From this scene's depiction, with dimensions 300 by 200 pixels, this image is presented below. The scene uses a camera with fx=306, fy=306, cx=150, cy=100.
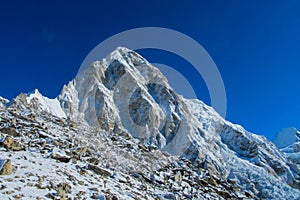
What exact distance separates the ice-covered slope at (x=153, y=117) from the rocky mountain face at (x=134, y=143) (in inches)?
12.2

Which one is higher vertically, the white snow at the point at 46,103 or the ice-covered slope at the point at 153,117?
the ice-covered slope at the point at 153,117

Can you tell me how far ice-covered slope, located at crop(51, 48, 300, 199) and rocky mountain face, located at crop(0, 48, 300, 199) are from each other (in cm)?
31

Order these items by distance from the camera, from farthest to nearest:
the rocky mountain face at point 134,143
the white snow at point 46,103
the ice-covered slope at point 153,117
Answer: the ice-covered slope at point 153,117
the white snow at point 46,103
the rocky mountain face at point 134,143

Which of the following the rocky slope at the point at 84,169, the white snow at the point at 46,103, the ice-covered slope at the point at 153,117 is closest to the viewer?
the rocky slope at the point at 84,169

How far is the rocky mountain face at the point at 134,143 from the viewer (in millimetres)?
21266

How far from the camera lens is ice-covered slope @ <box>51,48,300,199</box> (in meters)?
85.2

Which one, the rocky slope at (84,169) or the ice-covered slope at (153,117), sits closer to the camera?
the rocky slope at (84,169)

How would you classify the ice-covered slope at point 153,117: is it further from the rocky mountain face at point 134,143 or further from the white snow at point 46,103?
the white snow at point 46,103

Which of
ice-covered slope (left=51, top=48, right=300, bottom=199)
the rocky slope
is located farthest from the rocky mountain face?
ice-covered slope (left=51, top=48, right=300, bottom=199)

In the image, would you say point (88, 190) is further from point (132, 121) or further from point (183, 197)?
point (132, 121)

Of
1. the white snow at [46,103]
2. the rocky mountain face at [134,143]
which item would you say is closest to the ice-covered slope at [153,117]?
the rocky mountain face at [134,143]

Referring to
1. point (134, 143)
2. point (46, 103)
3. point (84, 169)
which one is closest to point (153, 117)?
point (46, 103)

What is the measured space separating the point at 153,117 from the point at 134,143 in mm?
57888

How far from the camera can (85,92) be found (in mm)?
89188
